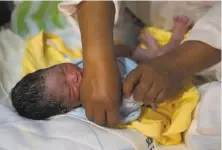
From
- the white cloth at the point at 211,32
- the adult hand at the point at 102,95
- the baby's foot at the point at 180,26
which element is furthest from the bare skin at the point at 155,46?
the adult hand at the point at 102,95

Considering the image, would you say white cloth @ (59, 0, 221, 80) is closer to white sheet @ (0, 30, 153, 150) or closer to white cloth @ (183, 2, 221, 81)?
white cloth @ (183, 2, 221, 81)

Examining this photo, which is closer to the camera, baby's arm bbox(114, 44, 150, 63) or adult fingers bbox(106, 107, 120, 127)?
adult fingers bbox(106, 107, 120, 127)

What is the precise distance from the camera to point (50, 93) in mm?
919

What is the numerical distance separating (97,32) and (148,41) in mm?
307

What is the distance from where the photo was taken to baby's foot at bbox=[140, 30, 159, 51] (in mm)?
1163

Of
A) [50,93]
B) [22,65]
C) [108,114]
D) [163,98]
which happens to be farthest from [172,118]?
[22,65]

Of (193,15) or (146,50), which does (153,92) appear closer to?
(146,50)

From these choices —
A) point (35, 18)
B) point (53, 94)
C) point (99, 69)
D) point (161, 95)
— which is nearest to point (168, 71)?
point (161, 95)

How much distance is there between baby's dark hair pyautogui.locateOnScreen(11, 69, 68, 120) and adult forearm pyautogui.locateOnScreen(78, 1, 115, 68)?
0.11m

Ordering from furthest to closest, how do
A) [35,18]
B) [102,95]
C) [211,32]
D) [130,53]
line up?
[35,18]
[130,53]
[211,32]
[102,95]

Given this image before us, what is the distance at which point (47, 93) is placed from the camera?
0.92 metres

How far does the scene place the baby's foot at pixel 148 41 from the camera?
1163 millimetres

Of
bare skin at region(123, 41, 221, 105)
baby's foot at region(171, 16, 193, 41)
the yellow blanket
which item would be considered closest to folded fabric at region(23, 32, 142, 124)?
the yellow blanket

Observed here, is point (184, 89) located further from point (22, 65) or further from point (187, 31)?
point (22, 65)
